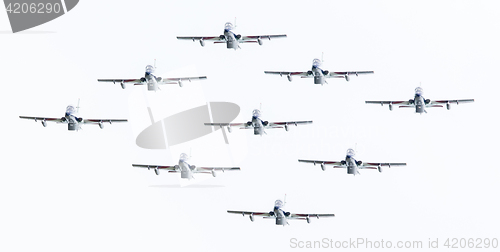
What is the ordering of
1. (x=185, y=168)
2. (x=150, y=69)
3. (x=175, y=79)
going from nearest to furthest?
(x=150, y=69) < (x=185, y=168) < (x=175, y=79)

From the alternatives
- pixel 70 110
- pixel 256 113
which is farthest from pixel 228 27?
pixel 70 110

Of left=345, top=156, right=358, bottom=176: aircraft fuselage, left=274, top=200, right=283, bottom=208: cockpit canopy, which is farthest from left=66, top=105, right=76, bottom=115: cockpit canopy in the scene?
left=345, top=156, right=358, bottom=176: aircraft fuselage

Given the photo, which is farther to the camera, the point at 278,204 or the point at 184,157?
the point at 184,157

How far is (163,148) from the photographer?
5773 inches

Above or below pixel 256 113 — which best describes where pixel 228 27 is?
above

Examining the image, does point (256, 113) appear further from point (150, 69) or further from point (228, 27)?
point (150, 69)

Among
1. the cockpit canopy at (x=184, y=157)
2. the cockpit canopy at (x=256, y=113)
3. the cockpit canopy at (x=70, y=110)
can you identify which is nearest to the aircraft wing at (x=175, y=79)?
the cockpit canopy at (x=256, y=113)

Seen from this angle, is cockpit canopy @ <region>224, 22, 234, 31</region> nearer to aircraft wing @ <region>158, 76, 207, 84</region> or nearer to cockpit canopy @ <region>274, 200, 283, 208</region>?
aircraft wing @ <region>158, 76, 207, 84</region>

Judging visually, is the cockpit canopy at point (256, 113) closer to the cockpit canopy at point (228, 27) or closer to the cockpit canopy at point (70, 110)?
the cockpit canopy at point (228, 27)

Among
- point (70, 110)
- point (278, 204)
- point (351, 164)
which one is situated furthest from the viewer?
point (70, 110)

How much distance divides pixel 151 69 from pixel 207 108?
20599 mm
